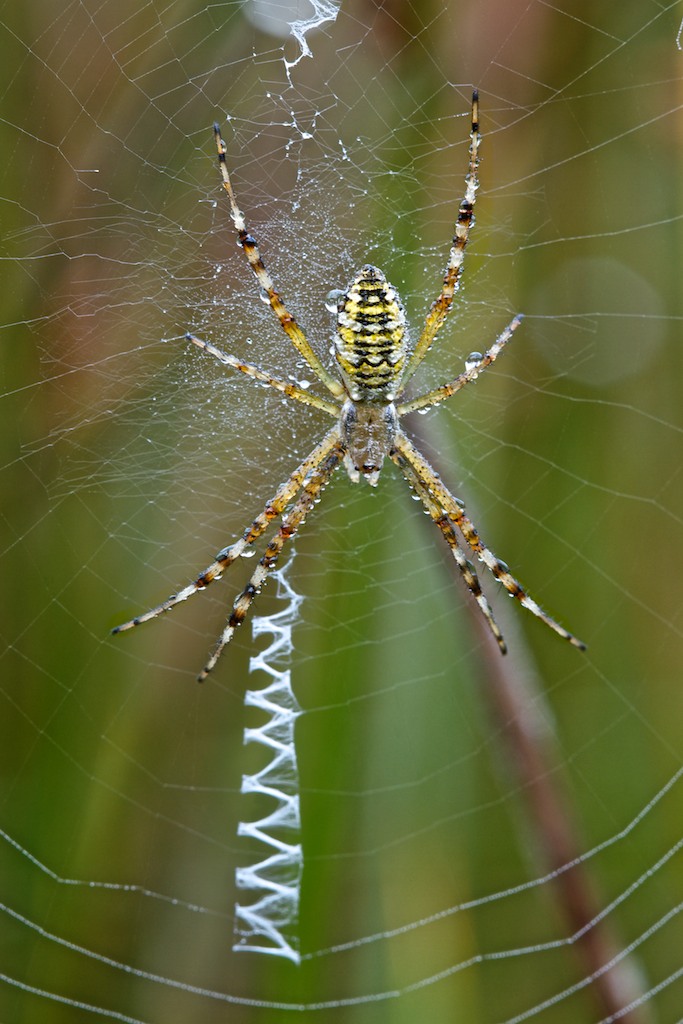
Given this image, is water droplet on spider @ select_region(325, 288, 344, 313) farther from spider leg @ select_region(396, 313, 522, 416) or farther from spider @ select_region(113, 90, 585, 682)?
spider leg @ select_region(396, 313, 522, 416)

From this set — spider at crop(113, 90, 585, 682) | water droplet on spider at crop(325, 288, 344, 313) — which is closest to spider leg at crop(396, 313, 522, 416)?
spider at crop(113, 90, 585, 682)

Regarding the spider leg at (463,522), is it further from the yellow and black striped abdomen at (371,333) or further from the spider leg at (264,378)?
the yellow and black striped abdomen at (371,333)

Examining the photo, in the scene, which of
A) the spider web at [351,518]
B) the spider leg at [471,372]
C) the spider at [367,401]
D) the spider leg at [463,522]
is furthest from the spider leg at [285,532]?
the spider leg at [471,372]

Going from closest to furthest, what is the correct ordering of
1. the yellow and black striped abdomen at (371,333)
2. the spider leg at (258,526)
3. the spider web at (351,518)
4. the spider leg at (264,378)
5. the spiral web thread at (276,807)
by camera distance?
the spider web at (351,518)
the yellow and black striped abdomen at (371,333)
the spider leg at (264,378)
the spiral web thread at (276,807)
the spider leg at (258,526)

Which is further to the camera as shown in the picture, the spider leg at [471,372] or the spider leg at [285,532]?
the spider leg at [285,532]

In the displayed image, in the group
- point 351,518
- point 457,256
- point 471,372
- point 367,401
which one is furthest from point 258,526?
point 457,256

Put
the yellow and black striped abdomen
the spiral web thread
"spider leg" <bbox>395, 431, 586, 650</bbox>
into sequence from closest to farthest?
the yellow and black striped abdomen, the spiral web thread, "spider leg" <bbox>395, 431, 586, 650</bbox>
